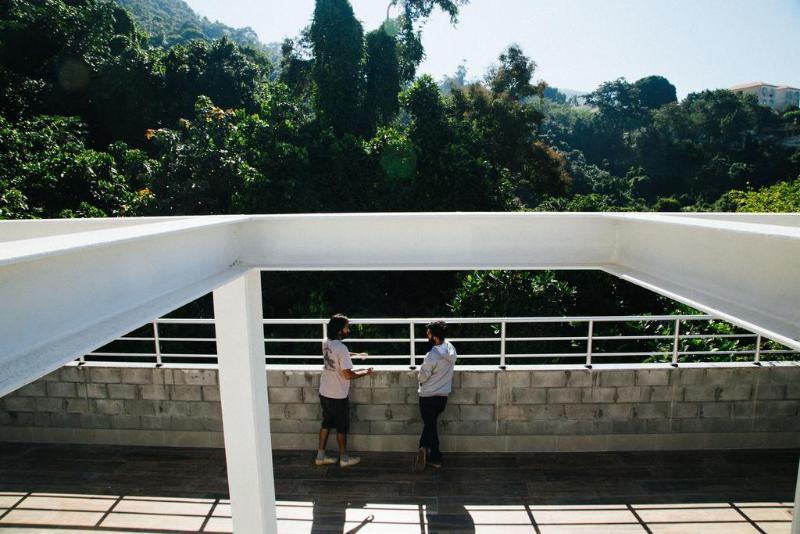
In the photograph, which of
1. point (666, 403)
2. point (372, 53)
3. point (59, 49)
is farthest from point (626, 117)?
point (666, 403)

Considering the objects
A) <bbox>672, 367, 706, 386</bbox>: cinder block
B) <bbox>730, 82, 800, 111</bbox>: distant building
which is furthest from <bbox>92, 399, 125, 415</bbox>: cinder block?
<bbox>730, 82, 800, 111</bbox>: distant building

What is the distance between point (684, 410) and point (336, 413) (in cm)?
433

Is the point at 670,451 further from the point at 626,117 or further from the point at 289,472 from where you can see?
the point at 626,117

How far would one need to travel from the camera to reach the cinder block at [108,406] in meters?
6.64

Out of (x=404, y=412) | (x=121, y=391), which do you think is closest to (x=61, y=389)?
(x=121, y=391)

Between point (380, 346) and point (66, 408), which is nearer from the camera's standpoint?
point (66, 408)

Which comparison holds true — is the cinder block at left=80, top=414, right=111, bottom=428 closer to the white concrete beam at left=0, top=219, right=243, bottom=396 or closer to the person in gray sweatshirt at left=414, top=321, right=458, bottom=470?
the person in gray sweatshirt at left=414, top=321, right=458, bottom=470

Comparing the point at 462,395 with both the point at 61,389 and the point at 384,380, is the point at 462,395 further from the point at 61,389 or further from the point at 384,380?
the point at 61,389

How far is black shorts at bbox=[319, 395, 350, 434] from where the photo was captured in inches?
228

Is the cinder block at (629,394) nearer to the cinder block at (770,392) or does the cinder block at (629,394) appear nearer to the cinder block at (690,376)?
the cinder block at (690,376)

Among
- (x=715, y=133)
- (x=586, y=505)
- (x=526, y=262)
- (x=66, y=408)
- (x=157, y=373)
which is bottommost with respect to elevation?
(x=586, y=505)

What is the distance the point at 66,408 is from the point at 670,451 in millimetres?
7872

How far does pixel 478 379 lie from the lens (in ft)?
20.5

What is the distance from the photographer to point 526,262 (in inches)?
149
